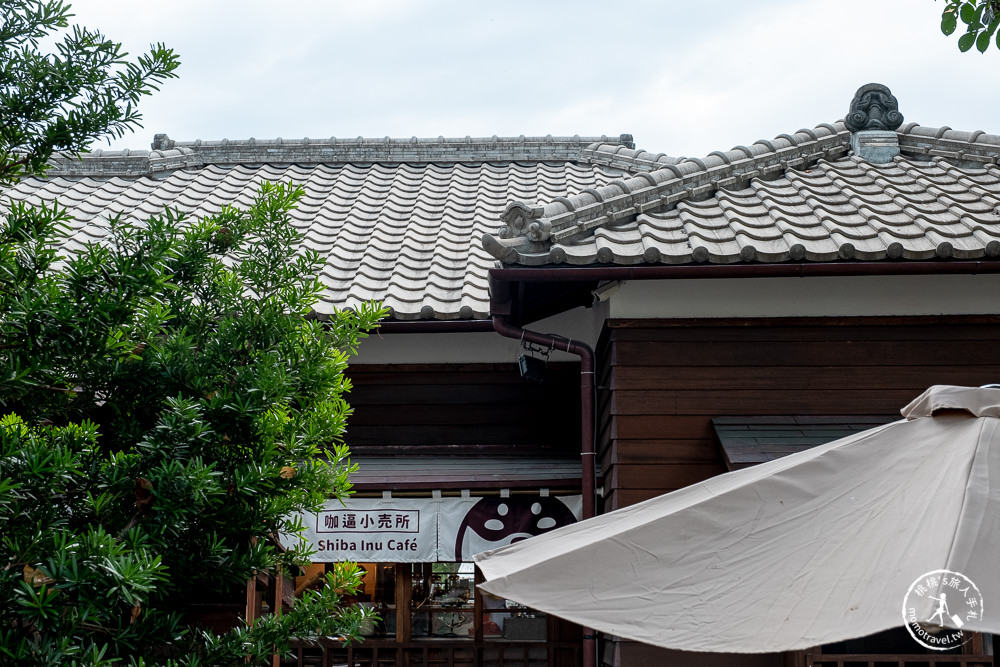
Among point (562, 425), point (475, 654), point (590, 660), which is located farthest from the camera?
point (562, 425)

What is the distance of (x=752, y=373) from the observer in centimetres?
671

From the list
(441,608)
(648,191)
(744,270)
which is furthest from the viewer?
(441,608)

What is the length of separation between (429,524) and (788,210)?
3.72 m

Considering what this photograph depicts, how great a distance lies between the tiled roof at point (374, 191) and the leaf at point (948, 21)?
385cm

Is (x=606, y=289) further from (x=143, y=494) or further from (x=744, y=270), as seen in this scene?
(x=143, y=494)

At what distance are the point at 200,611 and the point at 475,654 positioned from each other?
3737 mm

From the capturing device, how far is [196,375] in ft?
11.6

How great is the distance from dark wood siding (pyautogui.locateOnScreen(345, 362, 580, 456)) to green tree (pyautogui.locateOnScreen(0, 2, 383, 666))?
13.8 feet

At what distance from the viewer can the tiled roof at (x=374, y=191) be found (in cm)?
827

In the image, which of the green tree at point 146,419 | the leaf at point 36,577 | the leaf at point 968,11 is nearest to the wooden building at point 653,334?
the leaf at point 968,11

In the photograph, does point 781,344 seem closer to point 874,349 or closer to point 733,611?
point 874,349

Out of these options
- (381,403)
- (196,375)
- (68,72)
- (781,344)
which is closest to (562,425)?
(381,403)

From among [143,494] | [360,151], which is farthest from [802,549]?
[360,151]

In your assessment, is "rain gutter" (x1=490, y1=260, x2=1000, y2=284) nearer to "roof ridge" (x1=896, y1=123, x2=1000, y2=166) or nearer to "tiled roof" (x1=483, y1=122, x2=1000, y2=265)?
"tiled roof" (x1=483, y1=122, x2=1000, y2=265)
